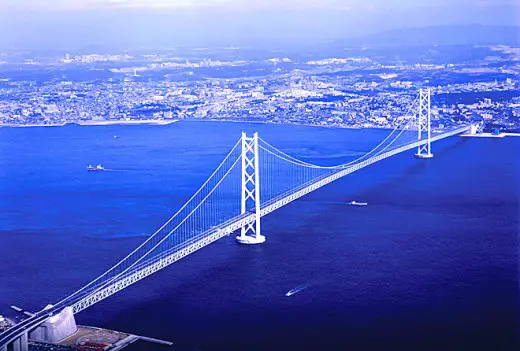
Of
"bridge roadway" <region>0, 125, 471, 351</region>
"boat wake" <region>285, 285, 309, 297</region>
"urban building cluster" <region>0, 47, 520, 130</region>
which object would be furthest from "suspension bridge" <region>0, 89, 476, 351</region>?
"urban building cluster" <region>0, 47, 520, 130</region>

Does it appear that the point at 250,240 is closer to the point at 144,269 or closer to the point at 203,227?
the point at 203,227

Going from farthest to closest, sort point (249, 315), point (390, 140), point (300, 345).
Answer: point (390, 140) < point (249, 315) < point (300, 345)

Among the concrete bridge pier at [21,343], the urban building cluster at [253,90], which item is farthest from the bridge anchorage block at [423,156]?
the concrete bridge pier at [21,343]

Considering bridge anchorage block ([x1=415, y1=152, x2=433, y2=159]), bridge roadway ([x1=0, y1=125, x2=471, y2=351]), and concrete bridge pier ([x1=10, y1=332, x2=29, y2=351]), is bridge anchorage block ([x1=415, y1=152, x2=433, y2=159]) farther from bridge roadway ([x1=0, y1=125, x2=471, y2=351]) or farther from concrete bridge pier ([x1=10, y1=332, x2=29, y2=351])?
concrete bridge pier ([x1=10, y1=332, x2=29, y2=351])

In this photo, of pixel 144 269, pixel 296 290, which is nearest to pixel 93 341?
pixel 144 269

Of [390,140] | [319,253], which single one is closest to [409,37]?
[390,140]

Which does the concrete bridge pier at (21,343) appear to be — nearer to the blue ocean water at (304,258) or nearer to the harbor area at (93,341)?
the harbor area at (93,341)

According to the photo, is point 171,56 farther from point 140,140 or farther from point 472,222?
point 472,222
